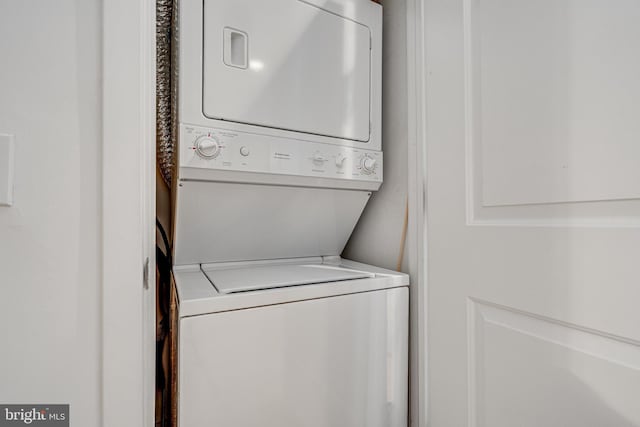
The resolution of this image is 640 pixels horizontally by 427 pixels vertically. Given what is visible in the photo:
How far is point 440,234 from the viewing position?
116 cm

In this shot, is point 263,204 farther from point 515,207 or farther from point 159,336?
point 515,207

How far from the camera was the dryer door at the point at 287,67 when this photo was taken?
1.07 metres

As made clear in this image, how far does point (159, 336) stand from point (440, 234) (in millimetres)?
1254

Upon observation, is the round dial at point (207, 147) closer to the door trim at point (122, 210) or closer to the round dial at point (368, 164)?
the door trim at point (122, 210)

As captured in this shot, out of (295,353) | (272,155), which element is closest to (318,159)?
(272,155)

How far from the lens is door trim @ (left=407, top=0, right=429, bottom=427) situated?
4.00 ft

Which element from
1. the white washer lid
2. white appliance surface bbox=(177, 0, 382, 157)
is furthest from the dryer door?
the white washer lid

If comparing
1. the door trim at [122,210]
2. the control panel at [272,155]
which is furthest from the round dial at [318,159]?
the door trim at [122,210]

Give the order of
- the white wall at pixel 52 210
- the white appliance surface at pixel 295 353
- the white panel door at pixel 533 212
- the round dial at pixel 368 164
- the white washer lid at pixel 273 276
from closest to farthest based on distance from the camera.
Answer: the white wall at pixel 52 210 → the white panel door at pixel 533 212 → the white appliance surface at pixel 295 353 → the white washer lid at pixel 273 276 → the round dial at pixel 368 164

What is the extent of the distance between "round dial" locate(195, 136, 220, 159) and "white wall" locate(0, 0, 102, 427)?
1.51 ft

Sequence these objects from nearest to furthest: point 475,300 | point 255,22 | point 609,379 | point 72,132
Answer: point 72,132 → point 609,379 → point 475,300 → point 255,22

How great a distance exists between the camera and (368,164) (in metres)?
1.37

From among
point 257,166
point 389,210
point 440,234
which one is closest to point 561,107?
point 440,234

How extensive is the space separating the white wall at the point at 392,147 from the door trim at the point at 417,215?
0.06 meters
